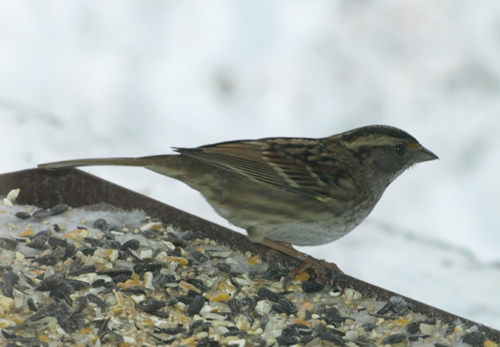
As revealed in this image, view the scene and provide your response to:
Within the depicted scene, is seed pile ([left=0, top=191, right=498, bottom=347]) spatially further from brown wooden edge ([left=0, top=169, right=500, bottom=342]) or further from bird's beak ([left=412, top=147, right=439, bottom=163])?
bird's beak ([left=412, top=147, right=439, bottom=163])

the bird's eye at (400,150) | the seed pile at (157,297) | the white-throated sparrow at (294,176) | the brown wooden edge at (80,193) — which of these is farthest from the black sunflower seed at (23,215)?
the bird's eye at (400,150)

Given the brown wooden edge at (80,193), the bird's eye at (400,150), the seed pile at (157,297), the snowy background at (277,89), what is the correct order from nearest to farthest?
the seed pile at (157,297) → the bird's eye at (400,150) → the brown wooden edge at (80,193) → the snowy background at (277,89)

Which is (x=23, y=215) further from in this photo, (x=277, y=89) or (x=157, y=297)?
(x=277, y=89)

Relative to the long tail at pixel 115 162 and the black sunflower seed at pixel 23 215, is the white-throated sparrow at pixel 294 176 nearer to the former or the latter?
the long tail at pixel 115 162

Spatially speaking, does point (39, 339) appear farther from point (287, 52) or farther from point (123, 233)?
point (287, 52)

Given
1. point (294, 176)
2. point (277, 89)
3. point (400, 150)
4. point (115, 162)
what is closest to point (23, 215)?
point (115, 162)

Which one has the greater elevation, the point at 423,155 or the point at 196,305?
the point at 423,155

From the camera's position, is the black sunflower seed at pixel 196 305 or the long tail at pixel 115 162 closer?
the black sunflower seed at pixel 196 305
